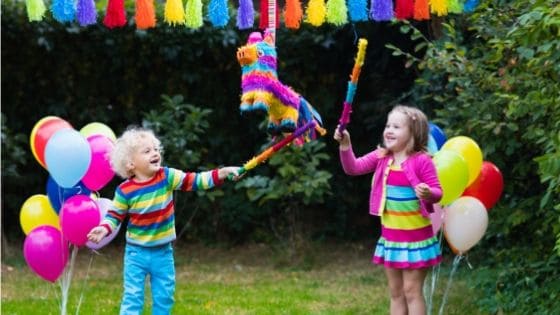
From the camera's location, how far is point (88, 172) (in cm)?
454

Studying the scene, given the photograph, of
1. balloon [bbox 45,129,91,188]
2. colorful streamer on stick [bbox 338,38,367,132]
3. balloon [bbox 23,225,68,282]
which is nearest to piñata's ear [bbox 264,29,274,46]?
colorful streamer on stick [bbox 338,38,367,132]

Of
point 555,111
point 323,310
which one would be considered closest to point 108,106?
point 323,310

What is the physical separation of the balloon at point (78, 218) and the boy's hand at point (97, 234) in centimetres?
20

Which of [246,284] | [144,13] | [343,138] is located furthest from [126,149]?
[246,284]

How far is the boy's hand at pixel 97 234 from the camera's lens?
13.7 ft

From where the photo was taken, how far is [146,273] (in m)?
4.25

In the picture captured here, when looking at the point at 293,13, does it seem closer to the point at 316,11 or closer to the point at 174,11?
the point at 316,11

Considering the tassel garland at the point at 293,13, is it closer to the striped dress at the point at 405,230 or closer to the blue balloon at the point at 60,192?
the striped dress at the point at 405,230

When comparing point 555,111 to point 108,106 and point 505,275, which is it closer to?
point 505,275

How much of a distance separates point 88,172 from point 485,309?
2.22 m

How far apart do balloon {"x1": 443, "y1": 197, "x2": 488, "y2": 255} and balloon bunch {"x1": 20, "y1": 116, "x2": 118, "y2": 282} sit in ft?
5.14

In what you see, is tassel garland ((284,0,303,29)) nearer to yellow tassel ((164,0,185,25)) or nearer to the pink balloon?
yellow tassel ((164,0,185,25))

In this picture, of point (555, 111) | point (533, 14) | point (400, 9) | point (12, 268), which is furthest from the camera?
point (12, 268)

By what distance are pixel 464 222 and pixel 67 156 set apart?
1856 millimetres
